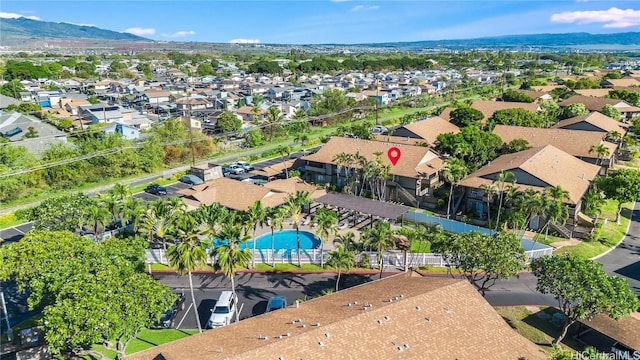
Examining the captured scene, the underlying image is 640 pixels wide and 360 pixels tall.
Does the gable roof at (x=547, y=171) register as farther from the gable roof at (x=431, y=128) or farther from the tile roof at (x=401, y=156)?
the gable roof at (x=431, y=128)

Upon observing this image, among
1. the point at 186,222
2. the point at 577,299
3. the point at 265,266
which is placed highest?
the point at 186,222

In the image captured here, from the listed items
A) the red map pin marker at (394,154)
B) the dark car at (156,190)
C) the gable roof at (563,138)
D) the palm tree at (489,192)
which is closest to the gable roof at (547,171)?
the palm tree at (489,192)

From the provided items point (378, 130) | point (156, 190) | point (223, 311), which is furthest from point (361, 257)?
point (378, 130)

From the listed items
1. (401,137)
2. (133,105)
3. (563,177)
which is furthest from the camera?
(133,105)

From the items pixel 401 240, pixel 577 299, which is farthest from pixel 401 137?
pixel 577 299

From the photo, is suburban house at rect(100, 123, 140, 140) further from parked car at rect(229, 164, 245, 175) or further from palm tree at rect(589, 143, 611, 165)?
palm tree at rect(589, 143, 611, 165)

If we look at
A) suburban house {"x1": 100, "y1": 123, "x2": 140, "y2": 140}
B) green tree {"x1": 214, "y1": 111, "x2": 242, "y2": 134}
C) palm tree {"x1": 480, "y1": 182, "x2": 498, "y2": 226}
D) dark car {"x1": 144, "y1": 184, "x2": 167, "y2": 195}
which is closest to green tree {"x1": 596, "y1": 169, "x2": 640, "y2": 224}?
palm tree {"x1": 480, "y1": 182, "x2": 498, "y2": 226}

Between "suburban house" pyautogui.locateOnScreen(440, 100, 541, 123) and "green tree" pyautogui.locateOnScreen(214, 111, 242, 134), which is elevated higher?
"suburban house" pyautogui.locateOnScreen(440, 100, 541, 123)

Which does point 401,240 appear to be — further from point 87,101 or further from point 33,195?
point 87,101
